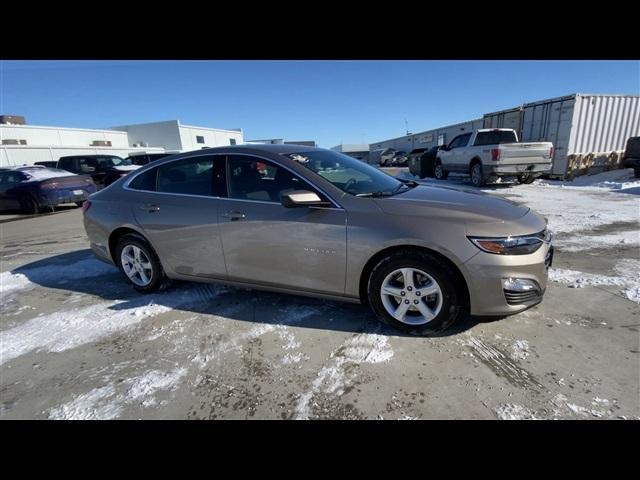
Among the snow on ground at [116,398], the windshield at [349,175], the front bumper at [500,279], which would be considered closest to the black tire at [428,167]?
the windshield at [349,175]

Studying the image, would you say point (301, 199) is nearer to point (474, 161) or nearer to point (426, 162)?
point (474, 161)

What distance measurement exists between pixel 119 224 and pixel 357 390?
3196 millimetres

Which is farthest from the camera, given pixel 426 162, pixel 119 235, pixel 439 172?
pixel 426 162

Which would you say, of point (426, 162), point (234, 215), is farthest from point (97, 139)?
point (234, 215)

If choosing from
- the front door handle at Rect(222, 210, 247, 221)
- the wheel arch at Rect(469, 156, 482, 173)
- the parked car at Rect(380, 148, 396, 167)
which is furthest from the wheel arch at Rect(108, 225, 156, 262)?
the parked car at Rect(380, 148, 396, 167)

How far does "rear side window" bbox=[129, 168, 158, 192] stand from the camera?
358 centimetres

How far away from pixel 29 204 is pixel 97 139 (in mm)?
28266

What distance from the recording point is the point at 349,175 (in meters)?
3.18

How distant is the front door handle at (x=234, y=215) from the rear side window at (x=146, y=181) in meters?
1.12

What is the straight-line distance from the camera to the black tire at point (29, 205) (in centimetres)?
1002

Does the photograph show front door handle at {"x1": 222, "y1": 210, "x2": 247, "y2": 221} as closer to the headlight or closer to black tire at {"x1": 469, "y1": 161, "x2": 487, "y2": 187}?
the headlight

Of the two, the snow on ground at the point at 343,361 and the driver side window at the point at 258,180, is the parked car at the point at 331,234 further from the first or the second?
the snow on ground at the point at 343,361
